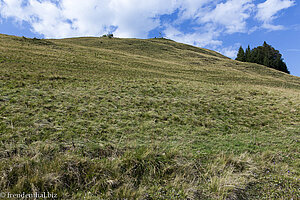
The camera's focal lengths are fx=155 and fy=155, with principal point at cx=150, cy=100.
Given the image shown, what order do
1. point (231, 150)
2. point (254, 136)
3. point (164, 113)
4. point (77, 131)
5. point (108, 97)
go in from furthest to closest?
point (108, 97) < point (164, 113) < point (254, 136) < point (77, 131) < point (231, 150)

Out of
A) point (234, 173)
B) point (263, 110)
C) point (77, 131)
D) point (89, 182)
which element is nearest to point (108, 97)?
point (77, 131)

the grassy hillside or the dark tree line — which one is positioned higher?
the dark tree line

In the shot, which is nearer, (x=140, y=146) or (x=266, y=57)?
(x=140, y=146)

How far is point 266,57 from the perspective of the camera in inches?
2965

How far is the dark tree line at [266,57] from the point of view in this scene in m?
74.4

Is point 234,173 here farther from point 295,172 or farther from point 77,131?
point 77,131

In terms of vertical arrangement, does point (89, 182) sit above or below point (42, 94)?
below

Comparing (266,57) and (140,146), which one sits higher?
(266,57)

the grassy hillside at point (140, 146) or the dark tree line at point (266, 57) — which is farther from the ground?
the dark tree line at point (266, 57)

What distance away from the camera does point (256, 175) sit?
4.82 metres

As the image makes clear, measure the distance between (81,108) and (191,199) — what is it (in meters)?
8.33

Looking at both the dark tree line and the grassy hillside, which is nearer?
the grassy hillside

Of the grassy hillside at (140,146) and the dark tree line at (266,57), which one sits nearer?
the grassy hillside at (140,146)

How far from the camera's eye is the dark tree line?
74.4 m
